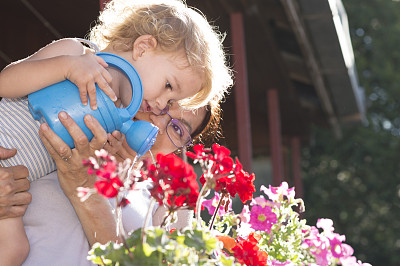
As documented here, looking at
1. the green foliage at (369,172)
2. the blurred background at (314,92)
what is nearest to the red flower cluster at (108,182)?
the blurred background at (314,92)

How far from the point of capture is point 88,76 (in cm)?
109

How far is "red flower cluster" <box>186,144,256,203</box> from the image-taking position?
35.6 inches

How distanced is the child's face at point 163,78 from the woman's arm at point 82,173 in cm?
29

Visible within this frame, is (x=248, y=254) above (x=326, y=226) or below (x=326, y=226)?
above

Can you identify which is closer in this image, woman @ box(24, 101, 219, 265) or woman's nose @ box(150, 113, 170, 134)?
woman @ box(24, 101, 219, 265)

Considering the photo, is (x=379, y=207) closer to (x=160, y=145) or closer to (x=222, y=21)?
(x=222, y=21)

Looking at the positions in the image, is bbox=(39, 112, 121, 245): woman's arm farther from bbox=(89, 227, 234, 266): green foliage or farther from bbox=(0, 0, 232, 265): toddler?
bbox=(89, 227, 234, 266): green foliage

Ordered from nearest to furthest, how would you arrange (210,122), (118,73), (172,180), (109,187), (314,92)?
(109,187) → (172,180) → (118,73) → (210,122) → (314,92)

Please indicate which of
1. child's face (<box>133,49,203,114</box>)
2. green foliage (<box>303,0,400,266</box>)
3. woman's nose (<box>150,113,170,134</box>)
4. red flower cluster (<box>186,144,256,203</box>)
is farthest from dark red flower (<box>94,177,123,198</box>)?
green foliage (<box>303,0,400,266</box>)

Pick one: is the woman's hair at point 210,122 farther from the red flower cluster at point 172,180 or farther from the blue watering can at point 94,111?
the red flower cluster at point 172,180

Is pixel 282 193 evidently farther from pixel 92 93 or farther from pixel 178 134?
pixel 92 93

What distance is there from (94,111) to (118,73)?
0.70ft

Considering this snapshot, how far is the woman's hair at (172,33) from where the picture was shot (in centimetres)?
144

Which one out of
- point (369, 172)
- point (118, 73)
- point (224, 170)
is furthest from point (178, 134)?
point (369, 172)
